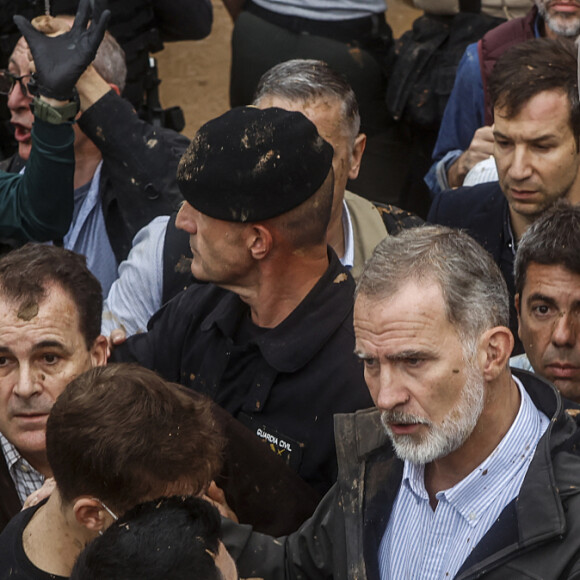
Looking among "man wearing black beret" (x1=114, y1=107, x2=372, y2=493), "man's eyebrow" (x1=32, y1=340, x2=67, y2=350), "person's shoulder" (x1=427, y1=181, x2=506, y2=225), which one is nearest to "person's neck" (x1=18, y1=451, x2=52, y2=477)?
"man's eyebrow" (x1=32, y1=340, x2=67, y2=350)

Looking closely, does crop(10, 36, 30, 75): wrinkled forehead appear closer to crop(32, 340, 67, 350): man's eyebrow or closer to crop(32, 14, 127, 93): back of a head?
crop(32, 14, 127, 93): back of a head

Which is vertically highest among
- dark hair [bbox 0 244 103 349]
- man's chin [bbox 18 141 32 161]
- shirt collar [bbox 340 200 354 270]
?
dark hair [bbox 0 244 103 349]

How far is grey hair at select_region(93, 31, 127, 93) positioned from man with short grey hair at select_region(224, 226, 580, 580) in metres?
2.06

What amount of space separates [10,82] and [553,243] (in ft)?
8.06

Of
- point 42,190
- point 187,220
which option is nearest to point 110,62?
point 42,190

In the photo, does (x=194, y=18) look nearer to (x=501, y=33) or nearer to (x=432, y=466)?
(x=501, y=33)

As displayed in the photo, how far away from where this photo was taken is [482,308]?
2.53m

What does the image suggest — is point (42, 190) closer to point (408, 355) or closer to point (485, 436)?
point (408, 355)

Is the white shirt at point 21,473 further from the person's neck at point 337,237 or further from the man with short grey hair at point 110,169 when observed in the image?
the person's neck at point 337,237

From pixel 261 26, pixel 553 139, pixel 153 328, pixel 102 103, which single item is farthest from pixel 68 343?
pixel 261 26

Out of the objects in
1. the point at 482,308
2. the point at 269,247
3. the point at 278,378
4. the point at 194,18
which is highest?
the point at 482,308

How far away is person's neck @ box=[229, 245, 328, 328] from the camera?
3.06 m

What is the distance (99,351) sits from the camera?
126 inches

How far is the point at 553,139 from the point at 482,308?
4.22 feet
